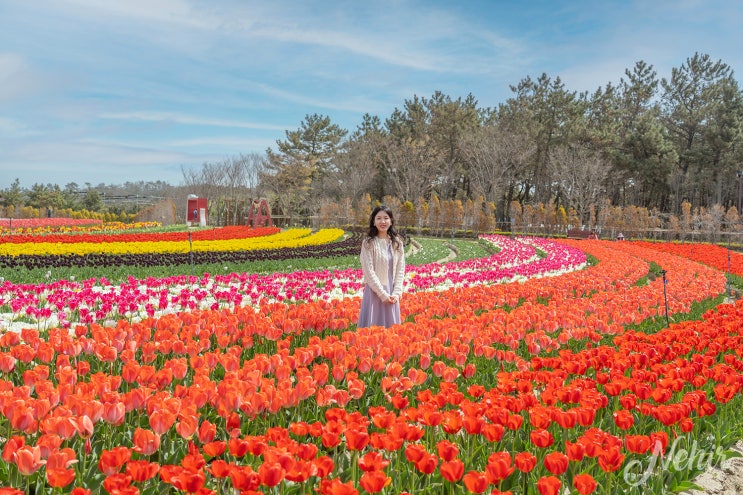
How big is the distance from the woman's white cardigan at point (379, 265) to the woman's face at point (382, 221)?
0.13m

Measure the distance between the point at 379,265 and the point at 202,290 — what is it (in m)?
3.94

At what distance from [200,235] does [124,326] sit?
66.3 feet

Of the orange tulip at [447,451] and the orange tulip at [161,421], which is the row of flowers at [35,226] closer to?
the orange tulip at [161,421]

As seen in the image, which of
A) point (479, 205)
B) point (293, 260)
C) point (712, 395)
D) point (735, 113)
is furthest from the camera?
point (735, 113)

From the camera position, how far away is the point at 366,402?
11.5 ft

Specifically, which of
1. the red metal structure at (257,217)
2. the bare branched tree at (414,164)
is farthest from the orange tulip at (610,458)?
the bare branched tree at (414,164)

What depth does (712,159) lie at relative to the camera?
141 ft

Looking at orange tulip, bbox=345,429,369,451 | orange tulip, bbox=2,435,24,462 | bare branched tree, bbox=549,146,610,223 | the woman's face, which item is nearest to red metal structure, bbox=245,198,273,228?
bare branched tree, bbox=549,146,610,223

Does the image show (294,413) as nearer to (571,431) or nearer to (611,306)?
(571,431)

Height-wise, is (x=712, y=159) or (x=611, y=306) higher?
(x=712, y=159)

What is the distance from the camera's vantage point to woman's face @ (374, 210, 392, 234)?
562 centimetres

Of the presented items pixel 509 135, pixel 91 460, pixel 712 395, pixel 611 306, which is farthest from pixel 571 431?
pixel 509 135

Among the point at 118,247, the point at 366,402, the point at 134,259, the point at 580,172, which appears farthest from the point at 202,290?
the point at 580,172

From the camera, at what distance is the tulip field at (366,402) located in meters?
2.11
